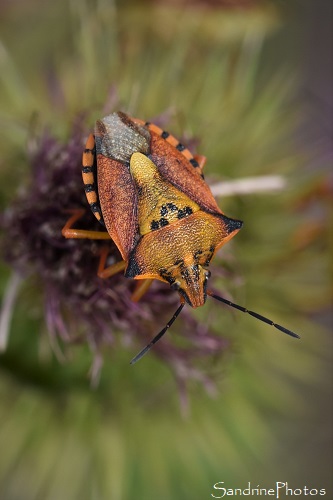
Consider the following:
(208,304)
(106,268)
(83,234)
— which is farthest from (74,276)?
(208,304)

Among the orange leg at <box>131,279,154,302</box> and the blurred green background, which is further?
the blurred green background

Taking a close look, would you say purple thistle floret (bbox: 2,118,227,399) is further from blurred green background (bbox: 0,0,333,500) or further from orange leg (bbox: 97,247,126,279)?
blurred green background (bbox: 0,0,333,500)

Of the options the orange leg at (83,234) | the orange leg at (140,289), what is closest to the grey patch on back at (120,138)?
the orange leg at (83,234)

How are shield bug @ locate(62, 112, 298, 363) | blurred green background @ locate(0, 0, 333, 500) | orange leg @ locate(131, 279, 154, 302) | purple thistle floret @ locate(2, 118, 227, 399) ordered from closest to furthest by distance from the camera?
1. shield bug @ locate(62, 112, 298, 363)
2. orange leg @ locate(131, 279, 154, 302)
3. purple thistle floret @ locate(2, 118, 227, 399)
4. blurred green background @ locate(0, 0, 333, 500)

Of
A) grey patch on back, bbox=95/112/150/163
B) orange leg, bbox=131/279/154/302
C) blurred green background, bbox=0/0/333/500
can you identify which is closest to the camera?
grey patch on back, bbox=95/112/150/163

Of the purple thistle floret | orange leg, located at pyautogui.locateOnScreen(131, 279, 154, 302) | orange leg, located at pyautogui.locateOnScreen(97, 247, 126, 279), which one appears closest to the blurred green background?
the purple thistle floret

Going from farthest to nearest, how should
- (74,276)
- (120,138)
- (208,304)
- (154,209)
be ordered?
(208,304)
(74,276)
(120,138)
(154,209)

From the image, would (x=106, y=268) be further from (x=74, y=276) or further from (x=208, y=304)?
(x=208, y=304)
